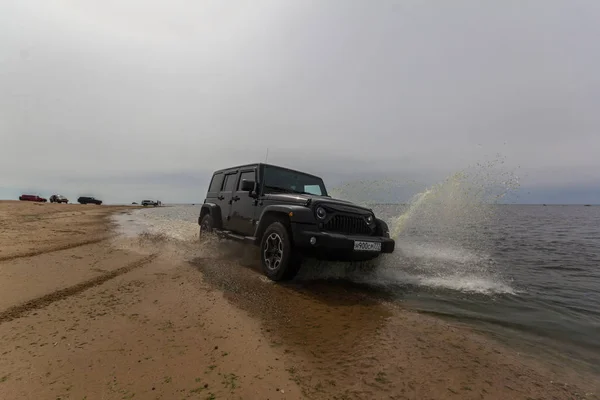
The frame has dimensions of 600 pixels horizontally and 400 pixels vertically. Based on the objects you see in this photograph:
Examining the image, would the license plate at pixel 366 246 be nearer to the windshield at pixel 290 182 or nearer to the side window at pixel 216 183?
the windshield at pixel 290 182

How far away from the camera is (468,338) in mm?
3037

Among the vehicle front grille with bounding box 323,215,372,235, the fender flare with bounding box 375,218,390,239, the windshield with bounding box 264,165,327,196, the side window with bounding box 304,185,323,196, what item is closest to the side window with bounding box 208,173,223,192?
the windshield with bounding box 264,165,327,196

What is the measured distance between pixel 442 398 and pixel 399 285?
3226 mm

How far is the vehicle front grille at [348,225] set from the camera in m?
4.67

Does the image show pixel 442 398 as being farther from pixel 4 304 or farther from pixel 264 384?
pixel 4 304

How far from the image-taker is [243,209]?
6.55 metres

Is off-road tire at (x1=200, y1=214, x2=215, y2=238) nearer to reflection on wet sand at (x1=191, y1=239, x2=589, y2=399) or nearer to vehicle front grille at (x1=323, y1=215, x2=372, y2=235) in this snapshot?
reflection on wet sand at (x1=191, y1=239, x2=589, y2=399)

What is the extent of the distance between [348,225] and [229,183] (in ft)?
12.9

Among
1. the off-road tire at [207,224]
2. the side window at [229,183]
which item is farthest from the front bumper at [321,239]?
the off-road tire at [207,224]

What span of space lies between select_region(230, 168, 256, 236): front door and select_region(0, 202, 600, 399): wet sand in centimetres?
186

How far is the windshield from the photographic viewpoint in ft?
20.6

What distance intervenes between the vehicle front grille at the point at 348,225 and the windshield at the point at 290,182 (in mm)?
1976

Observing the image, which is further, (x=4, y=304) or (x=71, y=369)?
(x=4, y=304)

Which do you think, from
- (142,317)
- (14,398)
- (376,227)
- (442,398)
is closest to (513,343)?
(442,398)
